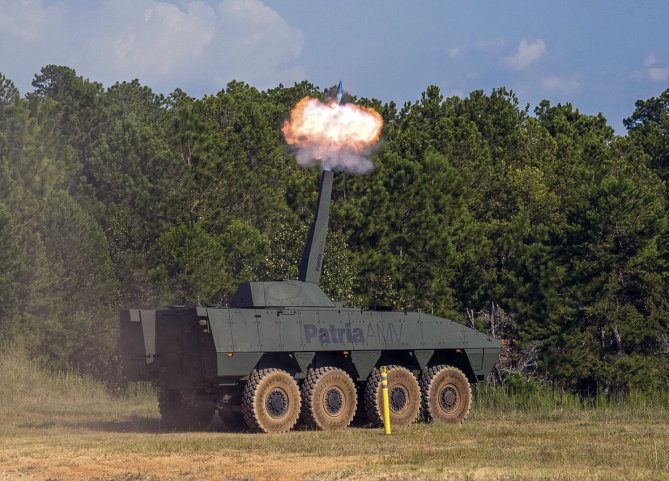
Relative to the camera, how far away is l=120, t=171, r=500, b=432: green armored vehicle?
66.2ft

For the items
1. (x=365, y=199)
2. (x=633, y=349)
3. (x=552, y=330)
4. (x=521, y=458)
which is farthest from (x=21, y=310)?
(x=521, y=458)

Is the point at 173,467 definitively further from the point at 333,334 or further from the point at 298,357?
the point at 333,334

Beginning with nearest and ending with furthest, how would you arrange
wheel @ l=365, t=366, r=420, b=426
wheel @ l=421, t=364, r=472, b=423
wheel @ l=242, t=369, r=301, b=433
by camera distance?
wheel @ l=242, t=369, r=301, b=433, wheel @ l=365, t=366, r=420, b=426, wheel @ l=421, t=364, r=472, b=423

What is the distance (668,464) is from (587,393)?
19.9 m

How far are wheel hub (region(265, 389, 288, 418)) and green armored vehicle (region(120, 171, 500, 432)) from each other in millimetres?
18

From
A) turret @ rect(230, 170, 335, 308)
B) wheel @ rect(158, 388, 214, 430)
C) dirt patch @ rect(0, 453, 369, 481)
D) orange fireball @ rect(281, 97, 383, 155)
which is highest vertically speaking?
orange fireball @ rect(281, 97, 383, 155)

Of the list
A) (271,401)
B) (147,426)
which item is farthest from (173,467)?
(147,426)

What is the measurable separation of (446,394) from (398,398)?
1.41m

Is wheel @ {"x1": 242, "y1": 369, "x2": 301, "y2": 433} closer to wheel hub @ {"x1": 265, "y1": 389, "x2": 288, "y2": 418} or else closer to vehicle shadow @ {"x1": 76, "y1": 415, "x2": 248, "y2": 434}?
wheel hub @ {"x1": 265, "y1": 389, "x2": 288, "y2": 418}

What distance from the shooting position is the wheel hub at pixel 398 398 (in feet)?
71.8

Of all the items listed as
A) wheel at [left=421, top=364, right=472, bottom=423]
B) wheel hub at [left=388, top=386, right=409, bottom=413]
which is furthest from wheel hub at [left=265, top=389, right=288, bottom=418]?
wheel at [left=421, top=364, right=472, bottom=423]

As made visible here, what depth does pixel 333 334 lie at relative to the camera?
21.3 m

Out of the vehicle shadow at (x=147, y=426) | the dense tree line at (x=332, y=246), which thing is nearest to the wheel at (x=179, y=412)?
the vehicle shadow at (x=147, y=426)

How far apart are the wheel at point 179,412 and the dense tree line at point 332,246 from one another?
38.3ft
